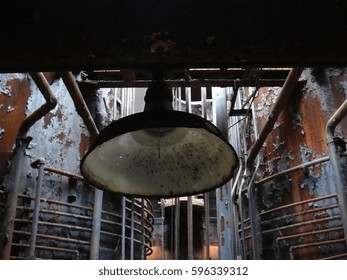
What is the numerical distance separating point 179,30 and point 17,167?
7.92ft

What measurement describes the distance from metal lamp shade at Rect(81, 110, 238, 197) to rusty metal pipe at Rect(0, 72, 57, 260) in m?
1.72

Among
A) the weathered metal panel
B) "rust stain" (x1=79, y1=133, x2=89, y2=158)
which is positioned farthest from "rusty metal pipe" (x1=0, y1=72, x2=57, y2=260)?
the weathered metal panel

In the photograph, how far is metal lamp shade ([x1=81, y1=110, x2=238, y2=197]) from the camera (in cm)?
151

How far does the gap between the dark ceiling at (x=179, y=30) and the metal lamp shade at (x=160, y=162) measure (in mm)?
351

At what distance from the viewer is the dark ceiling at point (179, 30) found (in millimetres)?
1257

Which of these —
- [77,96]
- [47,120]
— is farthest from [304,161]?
[47,120]

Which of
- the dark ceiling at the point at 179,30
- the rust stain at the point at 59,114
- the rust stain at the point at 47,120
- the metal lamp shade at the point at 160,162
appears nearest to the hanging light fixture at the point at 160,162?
the metal lamp shade at the point at 160,162

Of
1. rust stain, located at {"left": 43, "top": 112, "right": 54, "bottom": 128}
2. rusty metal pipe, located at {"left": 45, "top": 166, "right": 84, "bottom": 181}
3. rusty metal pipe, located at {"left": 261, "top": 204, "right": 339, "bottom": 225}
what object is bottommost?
rusty metal pipe, located at {"left": 261, "top": 204, "right": 339, "bottom": 225}

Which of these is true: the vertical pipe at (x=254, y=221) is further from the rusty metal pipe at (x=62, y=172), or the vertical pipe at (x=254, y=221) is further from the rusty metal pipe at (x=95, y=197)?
the rusty metal pipe at (x=62, y=172)

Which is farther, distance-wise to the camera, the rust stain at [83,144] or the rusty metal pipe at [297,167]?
the rust stain at [83,144]

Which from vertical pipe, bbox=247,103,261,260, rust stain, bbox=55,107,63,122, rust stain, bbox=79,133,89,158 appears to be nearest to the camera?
vertical pipe, bbox=247,103,261,260

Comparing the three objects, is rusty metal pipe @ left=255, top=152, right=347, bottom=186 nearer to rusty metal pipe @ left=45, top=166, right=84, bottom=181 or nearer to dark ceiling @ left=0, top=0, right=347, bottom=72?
rusty metal pipe @ left=45, top=166, right=84, bottom=181

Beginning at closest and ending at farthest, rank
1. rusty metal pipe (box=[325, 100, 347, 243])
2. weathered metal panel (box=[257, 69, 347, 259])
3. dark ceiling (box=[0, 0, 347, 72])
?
dark ceiling (box=[0, 0, 347, 72]) < rusty metal pipe (box=[325, 100, 347, 243]) < weathered metal panel (box=[257, 69, 347, 259])

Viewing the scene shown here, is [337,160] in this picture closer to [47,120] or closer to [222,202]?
[47,120]
